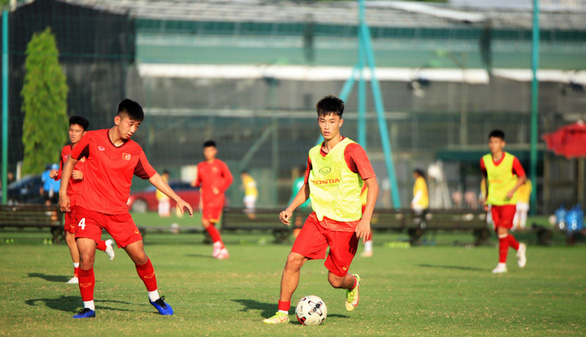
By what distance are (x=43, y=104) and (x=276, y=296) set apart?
495 inches

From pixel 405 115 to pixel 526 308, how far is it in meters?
15.6

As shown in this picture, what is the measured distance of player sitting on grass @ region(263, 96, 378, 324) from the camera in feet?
24.7

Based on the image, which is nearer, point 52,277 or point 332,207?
point 332,207

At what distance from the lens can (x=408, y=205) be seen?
2341 centimetres

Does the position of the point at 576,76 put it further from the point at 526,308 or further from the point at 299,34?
the point at 526,308

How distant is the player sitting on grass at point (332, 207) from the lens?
7.52m

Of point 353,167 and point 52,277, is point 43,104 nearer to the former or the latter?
point 52,277

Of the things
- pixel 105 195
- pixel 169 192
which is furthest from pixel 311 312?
pixel 105 195

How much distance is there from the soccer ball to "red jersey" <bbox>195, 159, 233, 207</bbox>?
8.65 meters

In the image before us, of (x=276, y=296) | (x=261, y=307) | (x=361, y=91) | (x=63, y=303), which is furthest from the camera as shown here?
(x=361, y=91)

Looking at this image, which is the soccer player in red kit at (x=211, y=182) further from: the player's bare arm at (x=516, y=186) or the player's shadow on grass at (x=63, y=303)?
the player's shadow on grass at (x=63, y=303)

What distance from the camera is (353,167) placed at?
7.67 meters

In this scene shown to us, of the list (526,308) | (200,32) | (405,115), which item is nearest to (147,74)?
(200,32)

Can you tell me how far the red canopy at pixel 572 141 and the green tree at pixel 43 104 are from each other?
13802mm
